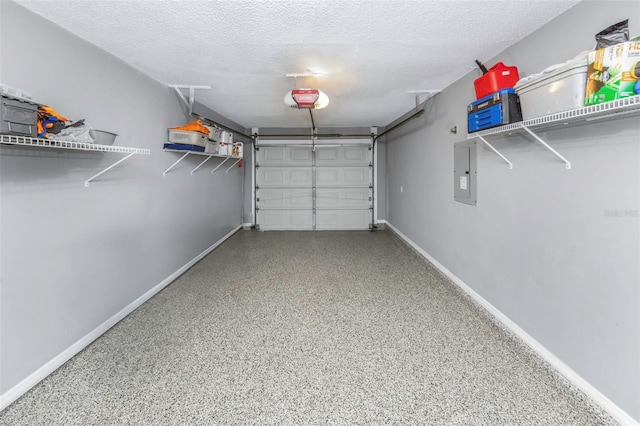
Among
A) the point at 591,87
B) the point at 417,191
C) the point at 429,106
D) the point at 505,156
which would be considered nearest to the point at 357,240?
the point at 417,191

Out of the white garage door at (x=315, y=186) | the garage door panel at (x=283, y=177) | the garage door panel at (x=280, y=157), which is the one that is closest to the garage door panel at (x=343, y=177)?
the white garage door at (x=315, y=186)

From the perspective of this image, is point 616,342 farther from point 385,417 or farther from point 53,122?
point 53,122

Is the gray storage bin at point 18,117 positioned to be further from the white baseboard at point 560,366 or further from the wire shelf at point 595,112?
the white baseboard at point 560,366

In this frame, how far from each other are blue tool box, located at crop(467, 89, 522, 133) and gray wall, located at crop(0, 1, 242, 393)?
269 centimetres

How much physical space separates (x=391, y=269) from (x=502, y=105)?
2173 mm

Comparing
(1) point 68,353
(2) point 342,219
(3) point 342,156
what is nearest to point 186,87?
(1) point 68,353

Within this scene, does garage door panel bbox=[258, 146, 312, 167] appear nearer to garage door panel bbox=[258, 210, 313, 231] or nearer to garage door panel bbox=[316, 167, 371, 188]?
garage door panel bbox=[316, 167, 371, 188]

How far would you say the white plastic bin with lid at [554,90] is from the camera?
4.30 feet

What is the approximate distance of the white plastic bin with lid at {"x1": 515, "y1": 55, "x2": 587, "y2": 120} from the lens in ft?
4.30

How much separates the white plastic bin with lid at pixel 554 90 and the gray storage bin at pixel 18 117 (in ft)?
8.07

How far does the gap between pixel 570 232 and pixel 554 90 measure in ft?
2.55

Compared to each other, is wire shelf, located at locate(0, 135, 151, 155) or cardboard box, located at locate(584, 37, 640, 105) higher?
cardboard box, located at locate(584, 37, 640, 105)

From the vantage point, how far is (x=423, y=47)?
2107 millimetres

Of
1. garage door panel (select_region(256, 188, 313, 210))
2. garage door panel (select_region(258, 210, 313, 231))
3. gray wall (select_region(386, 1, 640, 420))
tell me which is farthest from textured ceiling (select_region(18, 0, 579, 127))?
garage door panel (select_region(258, 210, 313, 231))
